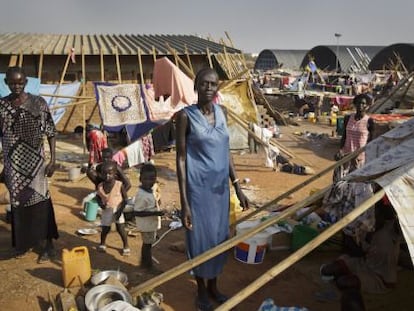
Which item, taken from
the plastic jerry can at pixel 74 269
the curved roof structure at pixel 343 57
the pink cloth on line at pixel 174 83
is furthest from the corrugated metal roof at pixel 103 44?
the curved roof structure at pixel 343 57

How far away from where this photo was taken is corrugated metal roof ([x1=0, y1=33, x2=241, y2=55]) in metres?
11.5

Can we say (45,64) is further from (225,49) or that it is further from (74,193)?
(74,193)

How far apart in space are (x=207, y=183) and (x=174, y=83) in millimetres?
4481

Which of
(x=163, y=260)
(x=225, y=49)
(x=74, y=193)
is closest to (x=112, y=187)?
(x=163, y=260)

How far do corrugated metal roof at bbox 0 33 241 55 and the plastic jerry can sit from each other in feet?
25.1

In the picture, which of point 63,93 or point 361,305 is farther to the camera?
point 63,93

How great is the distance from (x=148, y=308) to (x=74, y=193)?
4377mm

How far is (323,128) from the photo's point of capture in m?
14.8

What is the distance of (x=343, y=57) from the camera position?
33.4 metres

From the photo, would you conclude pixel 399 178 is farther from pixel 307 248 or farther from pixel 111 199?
pixel 111 199

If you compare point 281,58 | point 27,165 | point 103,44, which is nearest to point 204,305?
point 27,165

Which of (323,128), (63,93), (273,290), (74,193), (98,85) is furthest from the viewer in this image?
(323,128)

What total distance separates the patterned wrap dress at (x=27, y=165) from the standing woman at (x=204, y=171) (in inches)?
63.4

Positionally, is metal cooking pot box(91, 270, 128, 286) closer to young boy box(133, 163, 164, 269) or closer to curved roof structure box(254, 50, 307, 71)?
young boy box(133, 163, 164, 269)
